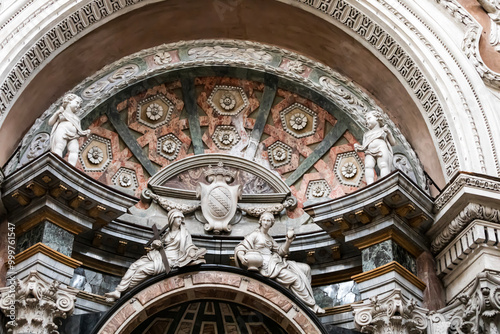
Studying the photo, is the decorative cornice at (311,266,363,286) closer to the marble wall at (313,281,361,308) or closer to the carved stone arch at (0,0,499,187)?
the marble wall at (313,281,361,308)

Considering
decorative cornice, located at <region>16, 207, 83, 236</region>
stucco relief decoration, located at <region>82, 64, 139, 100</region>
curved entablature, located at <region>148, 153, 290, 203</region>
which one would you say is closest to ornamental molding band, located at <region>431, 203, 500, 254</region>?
curved entablature, located at <region>148, 153, 290, 203</region>

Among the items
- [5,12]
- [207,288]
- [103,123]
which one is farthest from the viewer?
[103,123]

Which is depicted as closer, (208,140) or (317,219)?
(317,219)

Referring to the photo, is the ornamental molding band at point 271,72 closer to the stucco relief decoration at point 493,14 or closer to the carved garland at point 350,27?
the carved garland at point 350,27

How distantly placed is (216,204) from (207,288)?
1651 millimetres

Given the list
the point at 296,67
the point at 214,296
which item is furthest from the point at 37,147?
the point at 296,67

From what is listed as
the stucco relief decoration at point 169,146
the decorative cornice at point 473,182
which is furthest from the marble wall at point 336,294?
the stucco relief decoration at point 169,146

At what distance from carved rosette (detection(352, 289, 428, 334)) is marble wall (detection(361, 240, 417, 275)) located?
1.69 feet

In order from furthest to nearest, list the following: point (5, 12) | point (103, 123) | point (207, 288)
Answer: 1. point (103, 123)
2. point (5, 12)
3. point (207, 288)

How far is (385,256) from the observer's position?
1098 cm

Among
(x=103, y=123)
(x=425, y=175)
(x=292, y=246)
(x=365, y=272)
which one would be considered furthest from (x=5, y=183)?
(x=425, y=175)

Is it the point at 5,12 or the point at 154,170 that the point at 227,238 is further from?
the point at 5,12

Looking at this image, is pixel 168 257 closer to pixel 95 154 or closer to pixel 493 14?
pixel 95 154

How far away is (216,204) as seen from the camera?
12.2m
